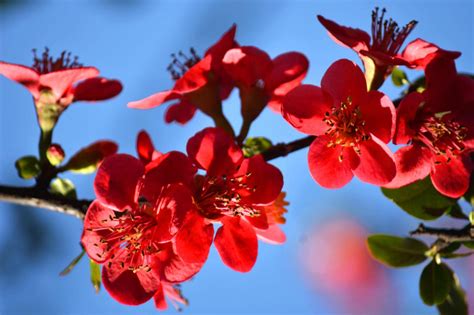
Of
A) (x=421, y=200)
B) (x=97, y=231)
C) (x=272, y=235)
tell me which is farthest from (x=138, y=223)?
(x=421, y=200)

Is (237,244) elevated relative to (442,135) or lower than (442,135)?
lower

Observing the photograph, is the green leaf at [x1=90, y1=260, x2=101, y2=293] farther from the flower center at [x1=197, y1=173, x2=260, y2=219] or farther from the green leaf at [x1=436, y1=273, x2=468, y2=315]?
the green leaf at [x1=436, y1=273, x2=468, y2=315]

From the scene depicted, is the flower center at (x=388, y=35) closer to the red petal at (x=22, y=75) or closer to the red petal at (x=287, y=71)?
the red petal at (x=287, y=71)

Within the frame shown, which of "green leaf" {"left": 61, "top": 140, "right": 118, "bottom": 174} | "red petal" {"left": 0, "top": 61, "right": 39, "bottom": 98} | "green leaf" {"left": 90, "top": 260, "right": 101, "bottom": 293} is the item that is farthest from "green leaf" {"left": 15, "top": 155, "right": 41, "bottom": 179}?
"green leaf" {"left": 90, "top": 260, "right": 101, "bottom": 293}

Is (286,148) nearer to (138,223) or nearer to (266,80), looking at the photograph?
(266,80)

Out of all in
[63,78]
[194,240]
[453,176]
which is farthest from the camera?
[63,78]
